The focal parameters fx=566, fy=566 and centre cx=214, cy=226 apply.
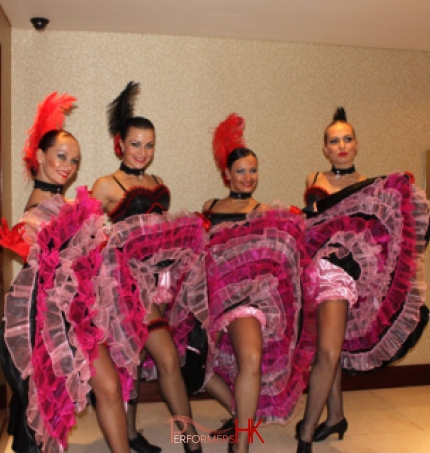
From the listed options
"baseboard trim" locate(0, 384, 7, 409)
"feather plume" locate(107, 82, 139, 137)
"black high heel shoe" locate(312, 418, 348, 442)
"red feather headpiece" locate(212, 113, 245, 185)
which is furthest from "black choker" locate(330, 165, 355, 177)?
"baseboard trim" locate(0, 384, 7, 409)

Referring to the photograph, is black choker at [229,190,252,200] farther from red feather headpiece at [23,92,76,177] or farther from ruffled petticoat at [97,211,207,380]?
red feather headpiece at [23,92,76,177]

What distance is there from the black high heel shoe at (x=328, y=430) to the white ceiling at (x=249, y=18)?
2703 mm

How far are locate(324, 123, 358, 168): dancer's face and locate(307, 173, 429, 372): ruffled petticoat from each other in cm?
45

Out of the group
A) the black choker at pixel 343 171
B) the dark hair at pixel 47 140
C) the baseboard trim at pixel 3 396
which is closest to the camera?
the dark hair at pixel 47 140

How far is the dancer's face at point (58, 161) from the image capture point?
296 cm

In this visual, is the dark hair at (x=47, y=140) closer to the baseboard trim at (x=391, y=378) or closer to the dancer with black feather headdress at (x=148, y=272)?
the dancer with black feather headdress at (x=148, y=272)

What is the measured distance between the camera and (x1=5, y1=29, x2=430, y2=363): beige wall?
430 cm

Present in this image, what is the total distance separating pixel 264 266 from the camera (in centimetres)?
313

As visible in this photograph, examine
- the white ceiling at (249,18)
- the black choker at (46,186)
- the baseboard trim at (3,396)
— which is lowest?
the baseboard trim at (3,396)

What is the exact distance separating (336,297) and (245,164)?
1.02 metres

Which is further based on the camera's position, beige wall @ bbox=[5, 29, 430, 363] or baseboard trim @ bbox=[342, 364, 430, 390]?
baseboard trim @ bbox=[342, 364, 430, 390]

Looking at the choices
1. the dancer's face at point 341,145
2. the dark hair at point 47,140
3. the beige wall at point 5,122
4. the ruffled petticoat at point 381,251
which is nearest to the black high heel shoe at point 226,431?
the ruffled petticoat at point 381,251

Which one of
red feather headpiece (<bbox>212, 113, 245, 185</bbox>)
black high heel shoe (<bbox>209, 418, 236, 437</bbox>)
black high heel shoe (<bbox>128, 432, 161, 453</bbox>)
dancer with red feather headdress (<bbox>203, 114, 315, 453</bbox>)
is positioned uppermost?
red feather headpiece (<bbox>212, 113, 245, 185</bbox>)

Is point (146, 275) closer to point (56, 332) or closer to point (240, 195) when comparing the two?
point (56, 332)
